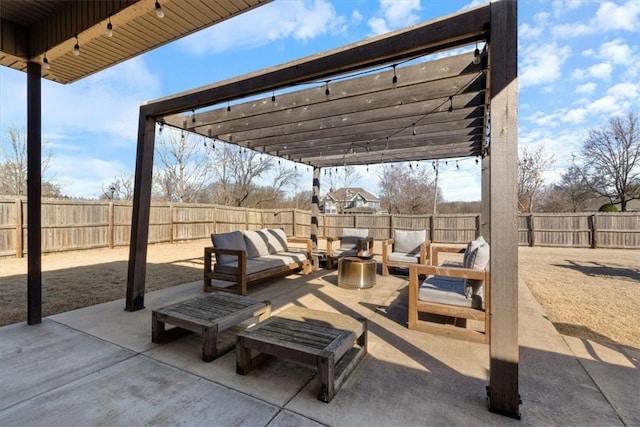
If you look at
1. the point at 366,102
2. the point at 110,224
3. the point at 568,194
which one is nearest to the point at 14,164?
the point at 110,224

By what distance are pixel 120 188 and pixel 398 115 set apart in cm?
2081

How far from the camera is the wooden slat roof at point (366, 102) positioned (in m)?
2.17

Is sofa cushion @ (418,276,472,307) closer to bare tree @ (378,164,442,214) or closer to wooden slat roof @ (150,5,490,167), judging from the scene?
wooden slat roof @ (150,5,490,167)

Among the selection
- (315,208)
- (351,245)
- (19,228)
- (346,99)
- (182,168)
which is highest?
(182,168)

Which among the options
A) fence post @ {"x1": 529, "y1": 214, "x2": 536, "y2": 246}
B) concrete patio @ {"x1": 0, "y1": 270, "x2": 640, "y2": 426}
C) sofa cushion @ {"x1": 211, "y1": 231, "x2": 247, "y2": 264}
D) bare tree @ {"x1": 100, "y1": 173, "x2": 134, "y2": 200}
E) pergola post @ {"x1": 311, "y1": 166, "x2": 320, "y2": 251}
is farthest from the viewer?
bare tree @ {"x1": 100, "y1": 173, "x2": 134, "y2": 200}

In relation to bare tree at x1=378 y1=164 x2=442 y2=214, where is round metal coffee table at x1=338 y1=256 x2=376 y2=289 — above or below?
below

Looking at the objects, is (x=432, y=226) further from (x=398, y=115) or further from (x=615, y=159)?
(x=615, y=159)

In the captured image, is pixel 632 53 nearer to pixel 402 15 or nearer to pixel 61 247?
pixel 402 15

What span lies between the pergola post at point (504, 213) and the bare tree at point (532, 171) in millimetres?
20453

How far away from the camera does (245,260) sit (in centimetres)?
Result: 427

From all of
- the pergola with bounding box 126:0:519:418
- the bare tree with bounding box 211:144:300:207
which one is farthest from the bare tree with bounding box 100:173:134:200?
the pergola with bounding box 126:0:519:418

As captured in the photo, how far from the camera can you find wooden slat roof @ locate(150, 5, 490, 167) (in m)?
2.17

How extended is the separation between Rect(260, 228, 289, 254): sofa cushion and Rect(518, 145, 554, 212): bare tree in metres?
18.3

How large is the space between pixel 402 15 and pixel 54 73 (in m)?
4.39
